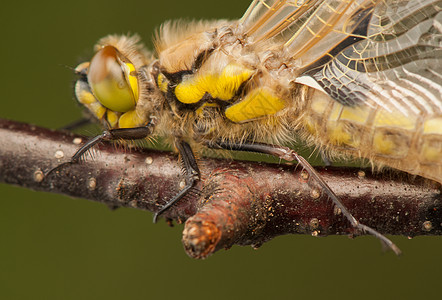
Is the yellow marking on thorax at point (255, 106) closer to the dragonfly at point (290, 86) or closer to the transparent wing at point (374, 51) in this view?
the dragonfly at point (290, 86)

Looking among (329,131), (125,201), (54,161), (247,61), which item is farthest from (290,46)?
(54,161)

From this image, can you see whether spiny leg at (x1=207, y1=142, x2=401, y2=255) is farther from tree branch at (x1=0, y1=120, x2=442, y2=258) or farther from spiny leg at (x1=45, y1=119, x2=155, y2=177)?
spiny leg at (x1=45, y1=119, x2=155, y2=177)


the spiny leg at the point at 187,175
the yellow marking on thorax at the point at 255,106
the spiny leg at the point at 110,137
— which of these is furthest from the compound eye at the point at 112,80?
the yellow marking on thorax at the point at 255,106

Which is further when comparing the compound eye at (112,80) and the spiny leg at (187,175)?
the compound eye at (112,80)

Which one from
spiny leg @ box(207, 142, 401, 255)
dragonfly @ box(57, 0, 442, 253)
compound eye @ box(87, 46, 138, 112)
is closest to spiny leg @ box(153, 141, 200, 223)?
dragonfly @ box(57, 0, 442, 253)

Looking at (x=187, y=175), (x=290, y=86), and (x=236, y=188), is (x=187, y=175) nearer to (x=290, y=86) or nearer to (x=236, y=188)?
(x=236, y=188)

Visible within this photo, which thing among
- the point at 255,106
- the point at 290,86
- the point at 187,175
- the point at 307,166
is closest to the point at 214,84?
the point at 255,106

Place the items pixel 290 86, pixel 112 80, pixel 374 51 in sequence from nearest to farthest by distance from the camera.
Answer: pixel 374 51, pixel 290 86, pixel 112 80
